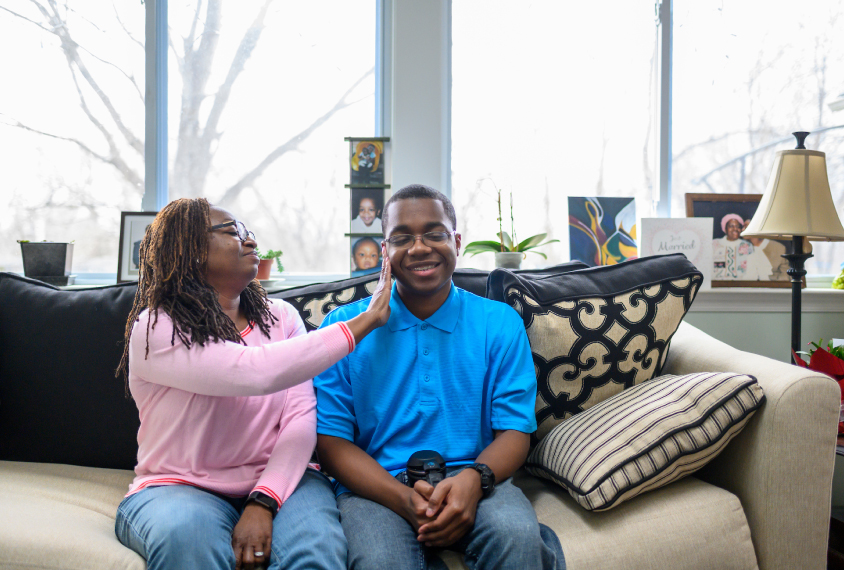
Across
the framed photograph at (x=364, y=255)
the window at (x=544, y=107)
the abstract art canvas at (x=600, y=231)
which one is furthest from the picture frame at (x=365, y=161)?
the abstract art canvas at (x=600, y=231)

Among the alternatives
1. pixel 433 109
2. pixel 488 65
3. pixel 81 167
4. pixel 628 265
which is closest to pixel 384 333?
pixel 628 265

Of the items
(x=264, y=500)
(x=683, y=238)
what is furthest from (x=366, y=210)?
(x=264, y=500)

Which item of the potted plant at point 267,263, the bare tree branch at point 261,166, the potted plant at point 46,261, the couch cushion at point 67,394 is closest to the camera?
the couch cushion at point 67,394

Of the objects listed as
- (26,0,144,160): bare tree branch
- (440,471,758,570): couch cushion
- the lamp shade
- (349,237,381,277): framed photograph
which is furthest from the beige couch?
(26,0,144,160): bare tree branch

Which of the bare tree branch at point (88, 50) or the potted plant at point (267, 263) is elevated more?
the bare tree branch at point (88, 50)

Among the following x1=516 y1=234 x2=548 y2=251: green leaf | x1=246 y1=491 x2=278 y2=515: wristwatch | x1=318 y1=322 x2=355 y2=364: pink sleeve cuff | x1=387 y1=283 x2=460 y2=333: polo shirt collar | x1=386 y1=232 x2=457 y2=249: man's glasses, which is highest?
x1=516 y1=234 x2=548 y2=251: green leaf

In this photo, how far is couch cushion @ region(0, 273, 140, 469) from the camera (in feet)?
4.67

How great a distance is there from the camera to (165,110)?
2.47m

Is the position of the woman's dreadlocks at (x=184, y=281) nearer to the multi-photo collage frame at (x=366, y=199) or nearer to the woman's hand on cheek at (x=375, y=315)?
the woman's hand on cheek at (x=375, y=315)

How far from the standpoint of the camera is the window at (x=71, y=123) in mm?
2424

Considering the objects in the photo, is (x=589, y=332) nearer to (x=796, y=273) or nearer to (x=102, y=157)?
(x=796, y=273)

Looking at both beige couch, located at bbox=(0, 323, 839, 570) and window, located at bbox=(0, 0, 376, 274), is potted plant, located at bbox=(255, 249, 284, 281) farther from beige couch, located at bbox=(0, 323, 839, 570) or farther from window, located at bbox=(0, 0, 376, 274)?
beige couch, located at bbox=(0, 323, 839, 570)

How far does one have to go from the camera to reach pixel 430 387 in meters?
1.25

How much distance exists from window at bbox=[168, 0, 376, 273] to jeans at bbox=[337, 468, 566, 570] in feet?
5.43
